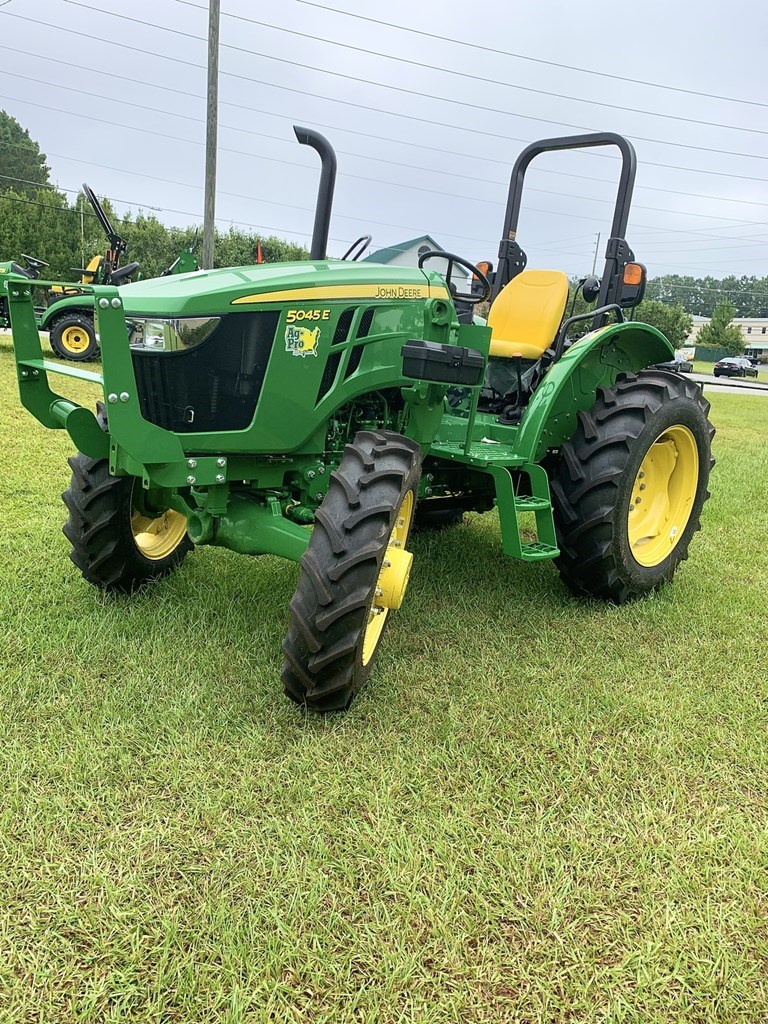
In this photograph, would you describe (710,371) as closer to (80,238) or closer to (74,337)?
(80,238)

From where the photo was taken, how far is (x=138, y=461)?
8.33 ft

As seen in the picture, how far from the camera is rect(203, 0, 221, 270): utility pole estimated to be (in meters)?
13.7

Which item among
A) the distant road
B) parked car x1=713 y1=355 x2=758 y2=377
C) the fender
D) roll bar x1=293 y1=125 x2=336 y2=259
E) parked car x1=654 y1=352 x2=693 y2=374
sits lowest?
parked car x1=713 y1=355 x2=758 y2=377

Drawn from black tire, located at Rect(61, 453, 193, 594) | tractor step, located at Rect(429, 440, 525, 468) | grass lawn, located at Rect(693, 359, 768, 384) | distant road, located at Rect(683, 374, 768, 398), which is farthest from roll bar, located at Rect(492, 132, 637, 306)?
grass lawn, located at Rect(693, 359, 768, 384)

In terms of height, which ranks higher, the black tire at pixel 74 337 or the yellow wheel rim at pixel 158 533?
the yellow wheel rim at pixel 158 533

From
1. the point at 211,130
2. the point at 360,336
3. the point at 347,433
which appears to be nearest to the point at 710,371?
the point at 211,130

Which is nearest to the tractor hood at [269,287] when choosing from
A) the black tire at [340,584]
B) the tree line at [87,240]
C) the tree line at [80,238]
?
the black tire at [340,584]

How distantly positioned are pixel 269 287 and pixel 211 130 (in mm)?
12960

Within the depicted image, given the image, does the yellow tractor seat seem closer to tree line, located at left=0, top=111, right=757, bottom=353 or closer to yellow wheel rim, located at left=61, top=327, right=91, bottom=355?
yellow wheel rim, located at left=61, top=327, right=91, bottom=355

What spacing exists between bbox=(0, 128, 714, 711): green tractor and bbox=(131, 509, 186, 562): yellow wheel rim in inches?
0.4

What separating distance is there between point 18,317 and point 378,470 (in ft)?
4.73

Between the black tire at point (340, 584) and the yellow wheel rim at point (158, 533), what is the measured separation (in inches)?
51.4

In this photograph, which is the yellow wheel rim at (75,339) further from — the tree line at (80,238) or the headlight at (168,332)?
the tree line at (80,238)

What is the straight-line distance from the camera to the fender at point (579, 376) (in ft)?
12.2
